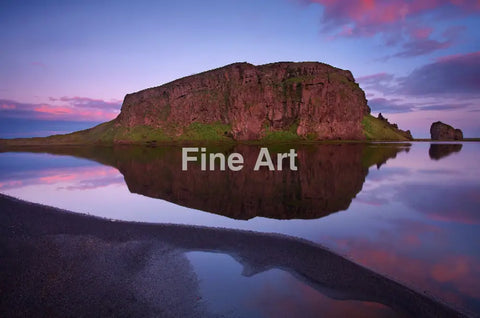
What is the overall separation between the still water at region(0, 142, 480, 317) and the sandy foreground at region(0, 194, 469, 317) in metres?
0.58

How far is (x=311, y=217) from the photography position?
60.2ft

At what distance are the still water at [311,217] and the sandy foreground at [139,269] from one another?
0.58 meters

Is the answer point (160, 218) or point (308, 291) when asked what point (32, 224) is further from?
point (308, 291)

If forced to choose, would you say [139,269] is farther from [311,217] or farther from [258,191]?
[258,191]

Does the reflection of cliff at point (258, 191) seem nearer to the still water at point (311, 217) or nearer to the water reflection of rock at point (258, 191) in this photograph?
the water reflection of rock at point (258, 191)

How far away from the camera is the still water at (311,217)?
29.9 ft

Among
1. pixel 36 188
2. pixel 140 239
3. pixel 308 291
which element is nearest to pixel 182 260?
pixel 140 239

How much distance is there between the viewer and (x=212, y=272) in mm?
10539

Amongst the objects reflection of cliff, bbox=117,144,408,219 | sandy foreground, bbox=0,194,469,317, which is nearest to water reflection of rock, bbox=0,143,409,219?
reflection of cliff, bbox=117,144,408,219

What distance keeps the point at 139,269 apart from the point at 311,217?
1164cm

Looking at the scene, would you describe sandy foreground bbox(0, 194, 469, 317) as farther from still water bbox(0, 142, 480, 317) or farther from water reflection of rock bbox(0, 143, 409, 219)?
water reflection of rock bbox(0, 143, 409, 219)

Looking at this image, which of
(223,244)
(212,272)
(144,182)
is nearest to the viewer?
(212,272)

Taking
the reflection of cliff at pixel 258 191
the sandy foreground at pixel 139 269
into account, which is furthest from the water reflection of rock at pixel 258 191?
the sandy foreground at pixel 139 269

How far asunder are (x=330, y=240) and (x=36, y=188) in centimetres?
3075
